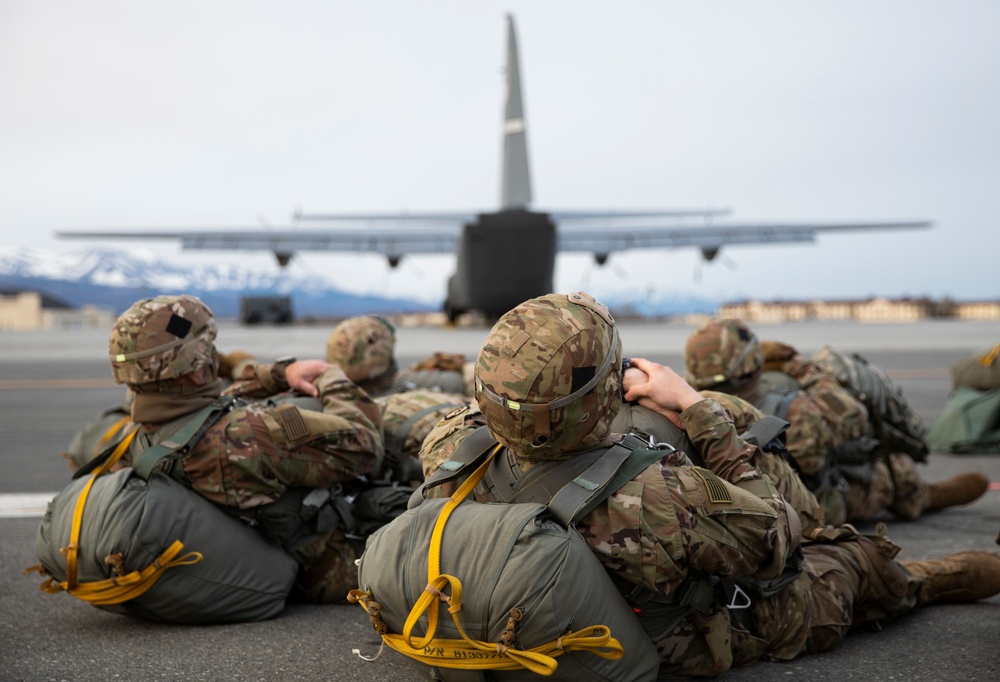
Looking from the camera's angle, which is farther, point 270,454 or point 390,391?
point 390,391

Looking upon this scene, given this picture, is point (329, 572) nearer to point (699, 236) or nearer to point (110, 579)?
point (110, 579)

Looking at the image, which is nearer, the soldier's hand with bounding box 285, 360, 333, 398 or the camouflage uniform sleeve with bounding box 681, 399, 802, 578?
the camouflage uniform sleeve with bounding box 681, 399, 802, 578

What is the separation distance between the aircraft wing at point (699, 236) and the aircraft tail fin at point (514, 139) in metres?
3.45

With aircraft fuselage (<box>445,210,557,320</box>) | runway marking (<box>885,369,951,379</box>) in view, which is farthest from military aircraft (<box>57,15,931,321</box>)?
runway marking (<box>885,369,951,379</box>)

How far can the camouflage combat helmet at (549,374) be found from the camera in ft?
7.69

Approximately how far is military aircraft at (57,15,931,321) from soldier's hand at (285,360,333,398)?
23.4 meters

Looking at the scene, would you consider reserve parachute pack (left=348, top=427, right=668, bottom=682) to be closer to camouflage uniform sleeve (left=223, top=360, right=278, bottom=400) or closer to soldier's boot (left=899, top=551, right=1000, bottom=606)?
soldier's boot (left=899, top=551, right=1000, bottom=606)

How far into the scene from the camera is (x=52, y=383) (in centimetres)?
1622

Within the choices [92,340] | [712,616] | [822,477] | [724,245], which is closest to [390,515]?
[712,616]

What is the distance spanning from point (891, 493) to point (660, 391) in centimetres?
315

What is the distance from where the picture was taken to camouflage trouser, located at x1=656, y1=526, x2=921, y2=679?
9.33ft

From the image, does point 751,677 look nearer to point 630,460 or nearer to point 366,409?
point 630,460

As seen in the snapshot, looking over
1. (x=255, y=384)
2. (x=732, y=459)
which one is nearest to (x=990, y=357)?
(x=732, y=459)

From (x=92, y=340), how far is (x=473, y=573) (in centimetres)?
2839
